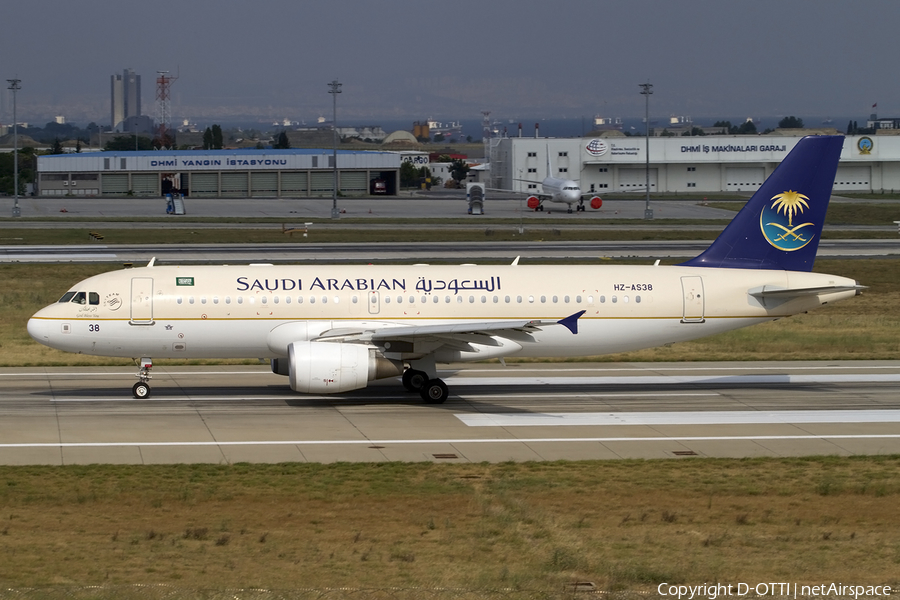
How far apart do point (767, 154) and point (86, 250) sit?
114301 millimetres

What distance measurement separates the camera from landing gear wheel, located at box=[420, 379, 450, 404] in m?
32.4

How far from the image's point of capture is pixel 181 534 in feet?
61.4

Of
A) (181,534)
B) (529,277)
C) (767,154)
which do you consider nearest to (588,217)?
(767,154)

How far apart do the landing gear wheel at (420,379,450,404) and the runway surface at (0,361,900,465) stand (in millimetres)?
280

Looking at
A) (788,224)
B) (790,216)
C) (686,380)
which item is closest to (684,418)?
(686,380)

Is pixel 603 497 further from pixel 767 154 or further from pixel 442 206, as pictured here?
pixel 767 154

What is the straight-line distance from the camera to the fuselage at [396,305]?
3200 centimetres

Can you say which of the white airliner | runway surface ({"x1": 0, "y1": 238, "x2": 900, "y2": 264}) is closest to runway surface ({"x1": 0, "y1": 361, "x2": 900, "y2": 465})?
runway surface ({"x1": 0, "y1": 238, "x2": 900, "y2": 264})

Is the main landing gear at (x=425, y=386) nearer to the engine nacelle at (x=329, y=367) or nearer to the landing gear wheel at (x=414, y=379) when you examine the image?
the landing gear wheel at (x=414, y=379)

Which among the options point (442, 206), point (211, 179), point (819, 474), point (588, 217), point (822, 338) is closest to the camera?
point (819, 474)

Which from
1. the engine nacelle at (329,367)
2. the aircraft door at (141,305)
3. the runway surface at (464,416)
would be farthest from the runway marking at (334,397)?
the engine nacelle at (329,367)

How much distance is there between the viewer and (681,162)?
159 metres

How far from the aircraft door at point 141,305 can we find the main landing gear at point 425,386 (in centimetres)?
802

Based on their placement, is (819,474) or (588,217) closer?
(819,474)
